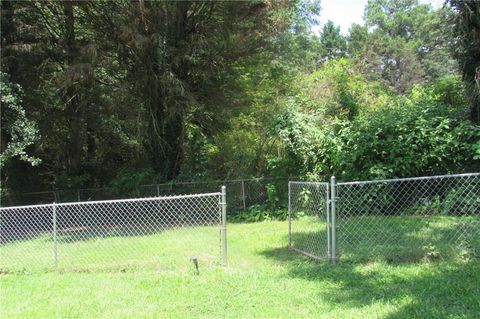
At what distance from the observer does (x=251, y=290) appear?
223 inches

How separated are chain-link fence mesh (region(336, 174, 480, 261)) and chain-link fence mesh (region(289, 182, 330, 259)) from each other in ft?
1.03

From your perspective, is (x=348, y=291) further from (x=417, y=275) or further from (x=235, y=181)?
(x=235, y=181)

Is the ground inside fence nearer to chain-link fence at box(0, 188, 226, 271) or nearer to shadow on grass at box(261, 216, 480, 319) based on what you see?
shadow on grass at box(261, 216, 480, 319)

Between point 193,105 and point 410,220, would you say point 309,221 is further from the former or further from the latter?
point 193,105

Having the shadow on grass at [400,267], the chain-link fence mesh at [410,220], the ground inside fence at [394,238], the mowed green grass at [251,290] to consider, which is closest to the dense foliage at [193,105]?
the chain-link fence mesh at [410,220]

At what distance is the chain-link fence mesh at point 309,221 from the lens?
7.45 m

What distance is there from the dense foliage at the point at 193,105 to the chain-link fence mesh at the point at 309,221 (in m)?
1.31

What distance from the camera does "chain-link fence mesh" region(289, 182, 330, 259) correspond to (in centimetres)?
745

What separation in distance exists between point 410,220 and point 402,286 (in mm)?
3867

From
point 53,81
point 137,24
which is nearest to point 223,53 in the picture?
point 137,24

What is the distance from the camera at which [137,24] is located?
1430 centimetres

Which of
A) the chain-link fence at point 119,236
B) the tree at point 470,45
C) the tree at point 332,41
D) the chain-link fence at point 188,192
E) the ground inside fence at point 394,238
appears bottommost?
the chain-link fence at point 119,236

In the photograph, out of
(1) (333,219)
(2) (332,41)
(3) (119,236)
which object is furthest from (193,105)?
(2) (332,41)

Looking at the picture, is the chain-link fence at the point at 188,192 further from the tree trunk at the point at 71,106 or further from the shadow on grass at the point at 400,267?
the shadow on grass at the point at 400,267
